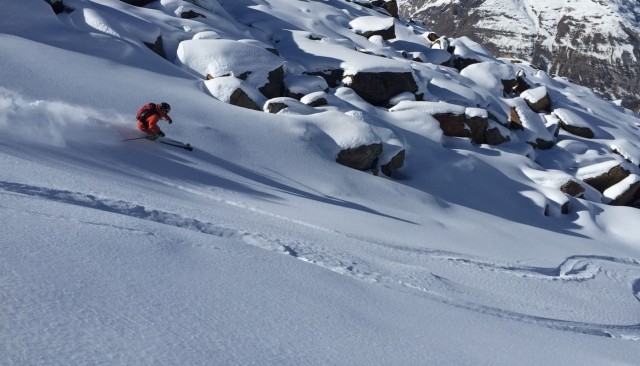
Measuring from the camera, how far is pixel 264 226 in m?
7.66

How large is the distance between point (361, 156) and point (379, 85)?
7.08m

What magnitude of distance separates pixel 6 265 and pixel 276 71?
1669 cm

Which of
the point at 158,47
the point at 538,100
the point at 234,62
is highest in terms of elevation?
the point at 538,100

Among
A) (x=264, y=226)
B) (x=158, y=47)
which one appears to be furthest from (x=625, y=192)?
(x=264, y=226)

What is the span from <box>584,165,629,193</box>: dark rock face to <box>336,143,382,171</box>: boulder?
1158cm

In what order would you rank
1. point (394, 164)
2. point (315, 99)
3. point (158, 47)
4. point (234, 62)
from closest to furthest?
point (394, 164) < point (234, 62) < point (315, 99) < point (158, 47)

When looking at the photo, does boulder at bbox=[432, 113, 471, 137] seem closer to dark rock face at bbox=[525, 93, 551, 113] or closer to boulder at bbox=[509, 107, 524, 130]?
boulder at bbox=[509, 107, 524, 130]

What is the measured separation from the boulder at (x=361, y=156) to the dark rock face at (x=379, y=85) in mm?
6157

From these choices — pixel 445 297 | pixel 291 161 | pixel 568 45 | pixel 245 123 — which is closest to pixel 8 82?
pixel 245 123

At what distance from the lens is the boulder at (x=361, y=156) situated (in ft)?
53.3

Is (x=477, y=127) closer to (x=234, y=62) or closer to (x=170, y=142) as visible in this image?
(x=234, y=62)

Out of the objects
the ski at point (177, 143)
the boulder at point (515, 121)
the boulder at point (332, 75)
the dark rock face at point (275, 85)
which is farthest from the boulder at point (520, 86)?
the ski at point (177, 143)

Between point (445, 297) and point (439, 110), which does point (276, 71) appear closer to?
point (439, 110)

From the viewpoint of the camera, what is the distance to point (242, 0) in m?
31.3
